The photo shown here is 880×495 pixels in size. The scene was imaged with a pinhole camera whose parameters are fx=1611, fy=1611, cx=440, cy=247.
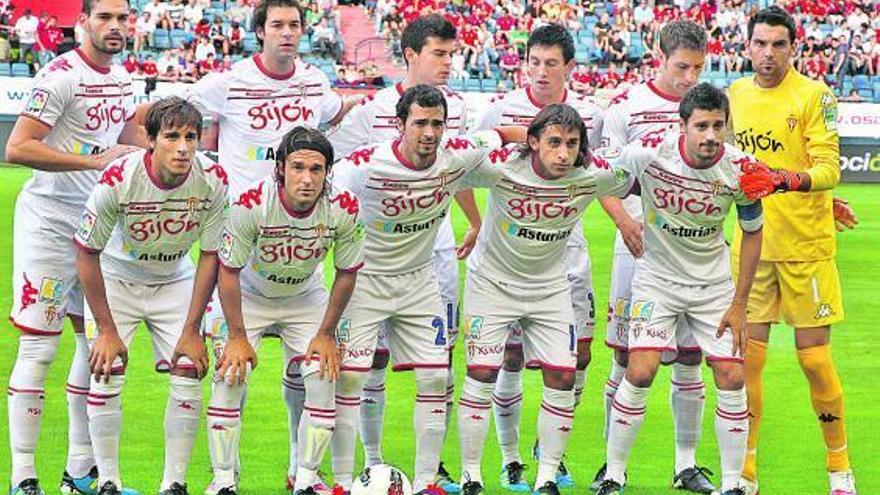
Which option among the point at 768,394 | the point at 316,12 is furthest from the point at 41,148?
the point at 316,12

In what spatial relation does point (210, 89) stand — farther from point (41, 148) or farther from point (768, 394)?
point (768, 394)

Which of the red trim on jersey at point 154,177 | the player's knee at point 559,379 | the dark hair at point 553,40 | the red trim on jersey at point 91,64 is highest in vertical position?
the dark hair at point 553,40

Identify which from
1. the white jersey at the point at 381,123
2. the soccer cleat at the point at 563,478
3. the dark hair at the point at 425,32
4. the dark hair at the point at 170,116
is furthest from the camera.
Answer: the white jersey at the point at 381,123

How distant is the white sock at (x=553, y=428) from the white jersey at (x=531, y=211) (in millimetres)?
603

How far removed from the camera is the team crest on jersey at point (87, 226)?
7703 mm

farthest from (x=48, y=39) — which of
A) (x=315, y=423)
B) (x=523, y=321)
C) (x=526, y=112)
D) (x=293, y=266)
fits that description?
(x=315, y=423)

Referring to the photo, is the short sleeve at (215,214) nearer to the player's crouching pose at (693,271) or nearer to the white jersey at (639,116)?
the player's crouching pose at (693,271)

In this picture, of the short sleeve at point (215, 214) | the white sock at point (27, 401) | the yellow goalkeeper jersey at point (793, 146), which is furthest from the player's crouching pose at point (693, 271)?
the white sock at point (27, 401)

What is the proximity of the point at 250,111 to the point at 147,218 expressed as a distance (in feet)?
3.87

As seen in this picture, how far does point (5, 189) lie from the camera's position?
25.3 metres

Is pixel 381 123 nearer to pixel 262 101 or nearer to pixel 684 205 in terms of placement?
Result: pixel 262 101

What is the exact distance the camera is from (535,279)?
8.54m

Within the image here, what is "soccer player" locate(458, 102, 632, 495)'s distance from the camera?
328 inches

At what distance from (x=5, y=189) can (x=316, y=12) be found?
1379 centimetres
